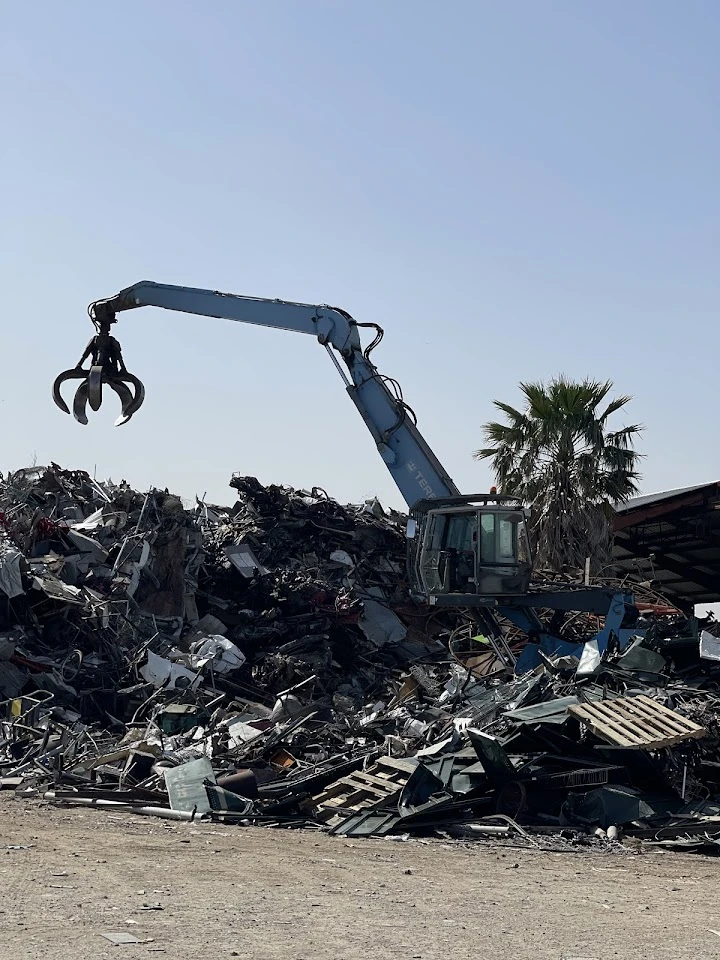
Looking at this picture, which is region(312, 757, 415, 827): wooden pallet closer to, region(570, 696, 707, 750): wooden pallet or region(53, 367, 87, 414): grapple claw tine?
region(570, 696, 707, 750): wooden pallet

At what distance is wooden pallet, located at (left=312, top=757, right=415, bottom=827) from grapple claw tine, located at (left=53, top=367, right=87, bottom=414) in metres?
7.10

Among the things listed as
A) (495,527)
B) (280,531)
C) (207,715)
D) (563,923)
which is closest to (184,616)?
(280,531)

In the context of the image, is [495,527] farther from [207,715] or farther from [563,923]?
[563,923]

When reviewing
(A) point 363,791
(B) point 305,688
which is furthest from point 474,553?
(A) point 363,791

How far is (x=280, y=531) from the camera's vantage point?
24.4m

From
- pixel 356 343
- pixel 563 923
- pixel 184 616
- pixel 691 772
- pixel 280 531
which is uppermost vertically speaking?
pixel 356 343

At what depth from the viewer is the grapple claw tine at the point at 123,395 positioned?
1662 centimetres

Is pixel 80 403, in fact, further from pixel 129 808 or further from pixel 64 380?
pixel 129 808

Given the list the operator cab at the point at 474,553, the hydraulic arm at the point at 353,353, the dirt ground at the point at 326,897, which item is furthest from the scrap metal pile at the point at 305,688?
the hydraulic arm at the point at 353,353

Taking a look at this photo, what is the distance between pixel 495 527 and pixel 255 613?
22.0 ft

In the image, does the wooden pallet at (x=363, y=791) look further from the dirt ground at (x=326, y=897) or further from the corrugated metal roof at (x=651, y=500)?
the corrugated metal roof at (x=651, y=500)

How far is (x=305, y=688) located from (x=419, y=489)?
12.2ft

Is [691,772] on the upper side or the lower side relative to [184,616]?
lower

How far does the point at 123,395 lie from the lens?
16.7 metres
